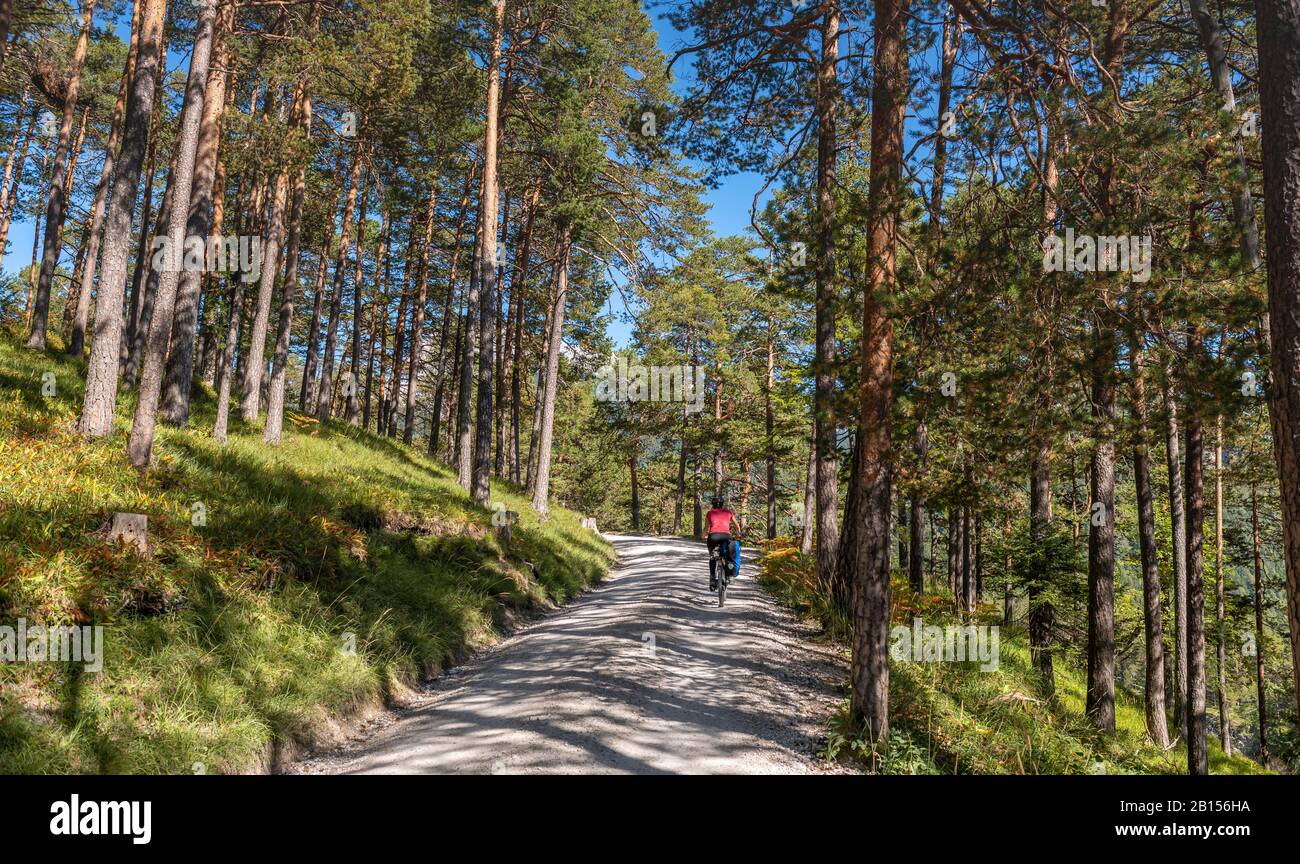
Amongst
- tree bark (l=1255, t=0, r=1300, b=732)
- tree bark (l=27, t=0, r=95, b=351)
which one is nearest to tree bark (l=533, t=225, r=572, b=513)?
tree bark (l=27, t=0, r=95, b=351)

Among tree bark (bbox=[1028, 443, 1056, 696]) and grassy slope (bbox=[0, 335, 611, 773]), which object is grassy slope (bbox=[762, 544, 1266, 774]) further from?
grassy slope (bbox=[0, 335, 611, 773])

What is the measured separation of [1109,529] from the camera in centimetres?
1012

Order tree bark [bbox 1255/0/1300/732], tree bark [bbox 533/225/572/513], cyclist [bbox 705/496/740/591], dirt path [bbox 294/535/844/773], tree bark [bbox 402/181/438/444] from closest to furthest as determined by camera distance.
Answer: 1. tree bark [bbox 1255/0/1300/732]
2. dirt path [bbox 294/535/844/773]
3. cyclist [bbox 705/496/740/591]
4. tree bark [bbox 533/225/572/513]
5. tree bark [bbox 402/181/438/444]

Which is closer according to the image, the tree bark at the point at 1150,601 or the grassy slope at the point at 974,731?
the grassy slope at the point at 974,731

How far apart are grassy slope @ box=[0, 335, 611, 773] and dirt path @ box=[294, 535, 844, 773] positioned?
70 cm

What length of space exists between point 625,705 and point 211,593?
421 cm

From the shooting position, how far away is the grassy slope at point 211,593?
4.33m

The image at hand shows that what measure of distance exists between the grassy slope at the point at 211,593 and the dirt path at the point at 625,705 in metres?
0.70

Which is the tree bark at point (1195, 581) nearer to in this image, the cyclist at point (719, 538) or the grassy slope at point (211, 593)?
the cyclist at point (719, 538)

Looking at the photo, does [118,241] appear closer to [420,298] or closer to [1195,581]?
[420,298]

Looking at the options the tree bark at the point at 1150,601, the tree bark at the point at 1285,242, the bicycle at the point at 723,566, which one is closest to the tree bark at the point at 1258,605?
the tree bark at the point at 1150,601

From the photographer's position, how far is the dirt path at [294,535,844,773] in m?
4.85

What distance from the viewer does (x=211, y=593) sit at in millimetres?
6020
